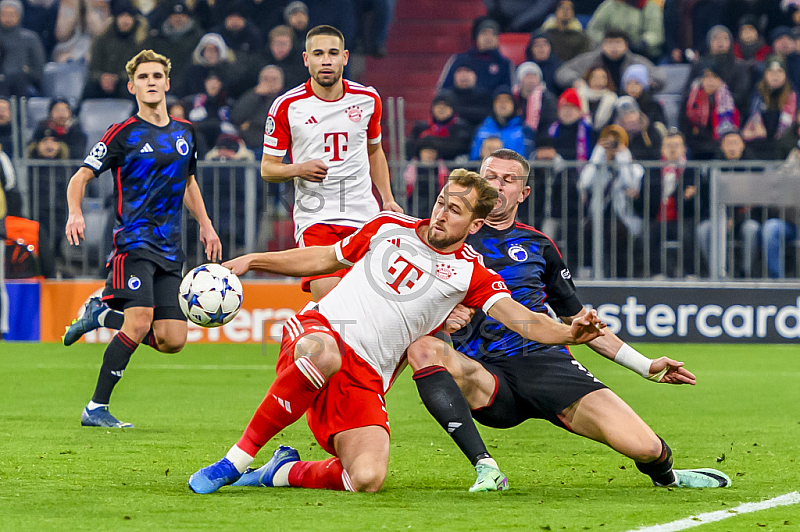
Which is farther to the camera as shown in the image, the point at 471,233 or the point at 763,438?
the point at 763,438

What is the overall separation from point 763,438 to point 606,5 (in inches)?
406

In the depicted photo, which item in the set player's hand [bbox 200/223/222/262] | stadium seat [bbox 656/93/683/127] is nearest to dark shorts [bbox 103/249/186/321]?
player's hand [bbox 200/223/222/262]

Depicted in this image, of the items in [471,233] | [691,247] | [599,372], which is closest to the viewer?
[471,233]

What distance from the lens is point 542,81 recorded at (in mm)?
14555

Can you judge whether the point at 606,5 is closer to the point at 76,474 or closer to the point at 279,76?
the point at 279,76

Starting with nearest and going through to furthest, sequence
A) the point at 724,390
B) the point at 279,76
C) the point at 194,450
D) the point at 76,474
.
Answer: the point at 76,474
the point at 194,450
the point at 724,390
the point at 279,76

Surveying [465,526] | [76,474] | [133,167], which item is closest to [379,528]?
[465,526]

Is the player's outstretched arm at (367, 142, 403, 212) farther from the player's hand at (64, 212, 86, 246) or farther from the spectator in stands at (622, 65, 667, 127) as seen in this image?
the spectator in stands at (622, 65, 667, 127)

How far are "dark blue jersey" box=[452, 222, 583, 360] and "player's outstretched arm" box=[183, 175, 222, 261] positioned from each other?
88.1 inches

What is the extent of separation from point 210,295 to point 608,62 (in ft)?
34.5

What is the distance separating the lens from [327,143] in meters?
7.21

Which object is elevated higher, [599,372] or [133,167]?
[133,167]

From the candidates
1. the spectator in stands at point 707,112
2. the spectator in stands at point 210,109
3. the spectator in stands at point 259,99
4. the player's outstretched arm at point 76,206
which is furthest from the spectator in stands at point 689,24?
the player's outstretched arm at point 76,206

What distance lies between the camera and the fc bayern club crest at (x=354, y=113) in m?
7.25
